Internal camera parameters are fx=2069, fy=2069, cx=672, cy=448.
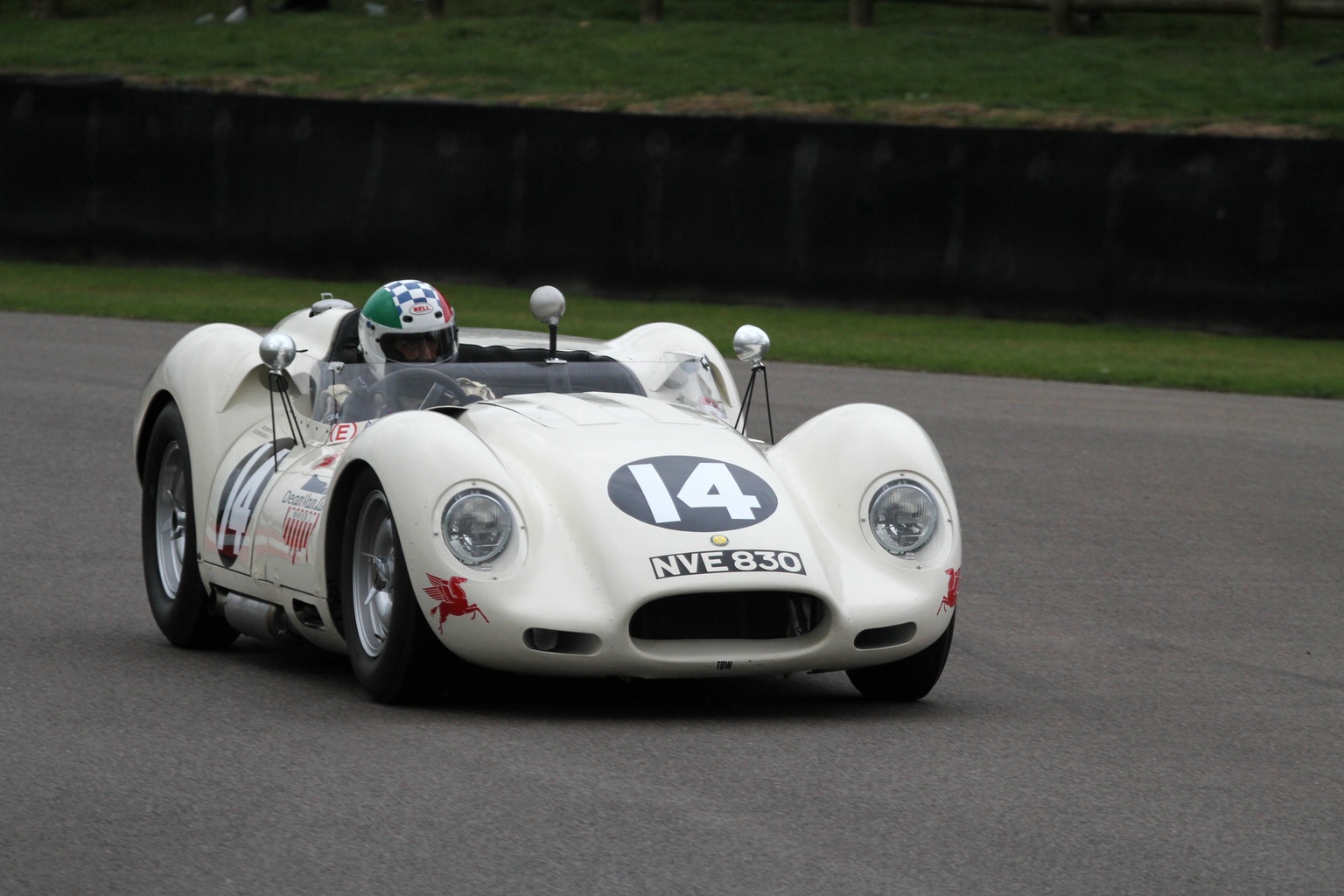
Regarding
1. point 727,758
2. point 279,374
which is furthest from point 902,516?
point 279,374

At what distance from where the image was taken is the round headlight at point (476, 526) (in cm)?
536

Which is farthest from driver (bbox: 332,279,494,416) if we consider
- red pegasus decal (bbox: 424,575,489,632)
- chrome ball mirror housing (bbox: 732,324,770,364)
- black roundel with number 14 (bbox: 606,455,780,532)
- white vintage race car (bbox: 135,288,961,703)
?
red pegasus decal (bbox: 424,575,489,632)

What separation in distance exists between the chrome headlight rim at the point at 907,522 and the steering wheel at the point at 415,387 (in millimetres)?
1421

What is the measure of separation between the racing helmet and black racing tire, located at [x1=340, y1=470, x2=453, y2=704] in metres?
1.13

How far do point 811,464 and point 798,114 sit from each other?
17.5 m

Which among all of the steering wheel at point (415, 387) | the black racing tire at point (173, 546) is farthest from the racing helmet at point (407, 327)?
the black racing tire at point (173, 546)

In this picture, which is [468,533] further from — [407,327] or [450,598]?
[407,327]

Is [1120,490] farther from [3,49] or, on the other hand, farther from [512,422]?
[3,49]

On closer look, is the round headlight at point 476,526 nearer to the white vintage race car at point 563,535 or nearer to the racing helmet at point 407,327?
the white vintage race car at point 563,535

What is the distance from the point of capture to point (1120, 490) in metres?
10.9

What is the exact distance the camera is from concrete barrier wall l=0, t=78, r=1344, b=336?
1816 centimetres

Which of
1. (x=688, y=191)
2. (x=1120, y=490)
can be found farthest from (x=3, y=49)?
(x=1120, y=490)

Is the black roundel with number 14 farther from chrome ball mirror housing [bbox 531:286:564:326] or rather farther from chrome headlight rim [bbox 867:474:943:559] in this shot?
chrome ball mirror housing [bbox 531:286:564:326]

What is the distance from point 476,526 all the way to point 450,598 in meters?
0.21
